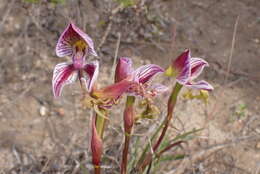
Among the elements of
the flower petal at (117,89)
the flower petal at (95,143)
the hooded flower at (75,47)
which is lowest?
the flower petal at (95,143)

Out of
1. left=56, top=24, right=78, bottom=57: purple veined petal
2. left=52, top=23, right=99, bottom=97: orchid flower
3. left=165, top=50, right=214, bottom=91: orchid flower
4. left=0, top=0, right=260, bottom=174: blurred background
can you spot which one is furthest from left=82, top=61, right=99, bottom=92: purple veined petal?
left=0, top=0, right=260, bottom=174: blurred background

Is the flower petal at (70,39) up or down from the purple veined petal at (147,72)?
up

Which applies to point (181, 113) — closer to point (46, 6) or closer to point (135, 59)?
point (135, 59)

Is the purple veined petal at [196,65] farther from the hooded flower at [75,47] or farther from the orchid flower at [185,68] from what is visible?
the hooded flower at [75,47]

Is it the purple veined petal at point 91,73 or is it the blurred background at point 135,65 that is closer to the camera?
the purple veined petal at point 91,73

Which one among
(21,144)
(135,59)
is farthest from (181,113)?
(21,144)

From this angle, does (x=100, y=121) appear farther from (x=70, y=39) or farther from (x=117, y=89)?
(x=70, y=39)

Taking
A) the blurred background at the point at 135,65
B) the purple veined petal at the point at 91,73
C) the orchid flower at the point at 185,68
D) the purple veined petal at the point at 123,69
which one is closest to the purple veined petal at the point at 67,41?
the purple veined petal at the point at 91,73

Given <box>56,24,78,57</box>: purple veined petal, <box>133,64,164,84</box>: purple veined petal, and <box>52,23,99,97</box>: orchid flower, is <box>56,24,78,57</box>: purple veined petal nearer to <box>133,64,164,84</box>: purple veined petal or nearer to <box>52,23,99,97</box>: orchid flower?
<box>52,23,99,97</box>: orchid flower

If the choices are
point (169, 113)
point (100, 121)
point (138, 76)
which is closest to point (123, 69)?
point (138, 76)
